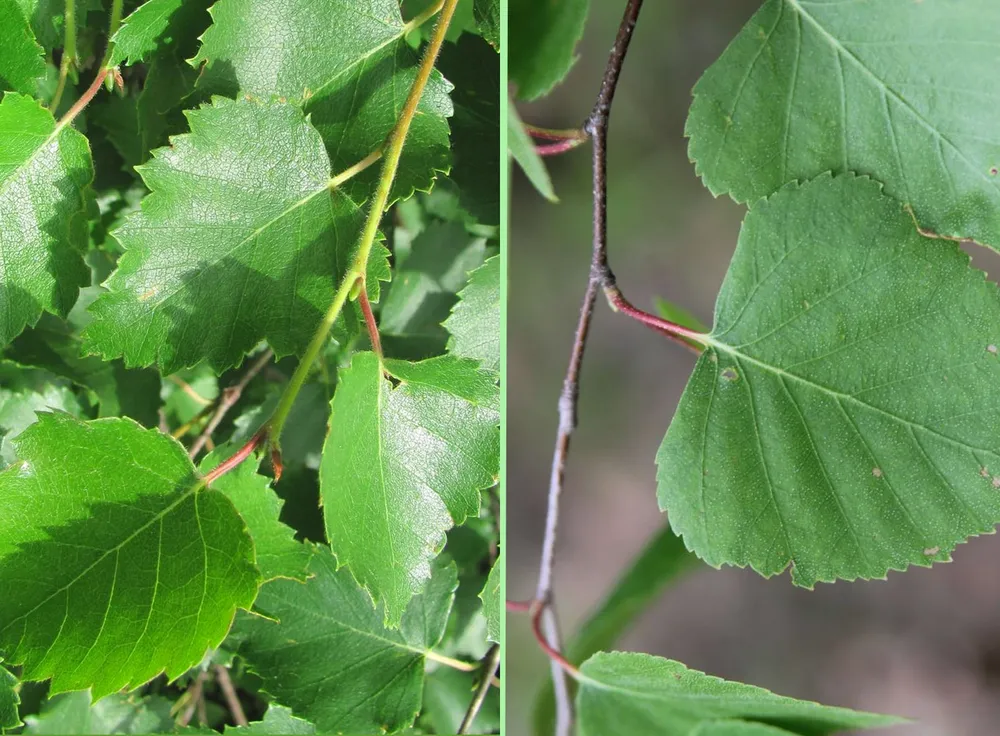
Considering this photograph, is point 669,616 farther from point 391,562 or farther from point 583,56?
point 583,56

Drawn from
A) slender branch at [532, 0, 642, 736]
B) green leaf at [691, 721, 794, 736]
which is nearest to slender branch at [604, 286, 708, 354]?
slender branch at [532, 0, 642, 736]

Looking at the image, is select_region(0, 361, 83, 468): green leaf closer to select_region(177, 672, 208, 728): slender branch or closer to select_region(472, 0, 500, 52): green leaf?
select_region(177, 672, 208, 728): slender branch

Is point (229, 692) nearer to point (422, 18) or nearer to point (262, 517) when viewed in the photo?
point (262, 517)

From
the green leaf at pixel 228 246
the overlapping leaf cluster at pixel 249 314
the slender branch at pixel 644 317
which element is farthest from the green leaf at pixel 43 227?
the slender branch at pixel 644 317

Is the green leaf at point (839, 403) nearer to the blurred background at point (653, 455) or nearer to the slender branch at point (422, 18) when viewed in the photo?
the blurred background at point (653, 455)

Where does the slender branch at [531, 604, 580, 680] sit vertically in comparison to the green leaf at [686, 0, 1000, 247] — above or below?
below

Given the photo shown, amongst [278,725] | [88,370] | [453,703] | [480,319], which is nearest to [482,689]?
[453,703]
